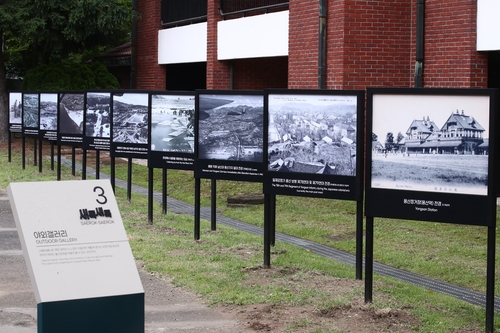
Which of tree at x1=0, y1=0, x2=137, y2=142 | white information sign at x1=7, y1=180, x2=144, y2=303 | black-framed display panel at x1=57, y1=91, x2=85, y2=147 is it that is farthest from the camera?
tree at x1=0, y1=0, x2=137, y2=142

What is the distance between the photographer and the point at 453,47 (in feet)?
49.6

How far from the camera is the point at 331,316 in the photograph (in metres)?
7.28

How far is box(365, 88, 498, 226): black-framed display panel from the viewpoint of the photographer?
677 cm

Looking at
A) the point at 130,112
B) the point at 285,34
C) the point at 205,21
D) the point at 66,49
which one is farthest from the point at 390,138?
the point at 66,49

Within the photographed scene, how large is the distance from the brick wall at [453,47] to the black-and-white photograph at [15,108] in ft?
41.1

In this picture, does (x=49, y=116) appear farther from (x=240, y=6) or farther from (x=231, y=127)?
(x=231, y=127)

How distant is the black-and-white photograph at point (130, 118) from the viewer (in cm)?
1370

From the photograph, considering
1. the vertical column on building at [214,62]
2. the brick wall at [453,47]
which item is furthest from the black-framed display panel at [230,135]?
the vertical column on building at [214,62]

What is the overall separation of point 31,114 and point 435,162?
1577cm

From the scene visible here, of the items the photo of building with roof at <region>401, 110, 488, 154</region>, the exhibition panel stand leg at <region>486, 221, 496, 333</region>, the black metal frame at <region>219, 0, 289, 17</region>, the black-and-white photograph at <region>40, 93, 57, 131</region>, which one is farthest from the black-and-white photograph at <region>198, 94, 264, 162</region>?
the black metal frame at <region>219, 0, 289, 17</region>

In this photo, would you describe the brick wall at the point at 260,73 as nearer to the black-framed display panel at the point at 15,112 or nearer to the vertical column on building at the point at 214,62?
the vertical column on building at the point at 214,62

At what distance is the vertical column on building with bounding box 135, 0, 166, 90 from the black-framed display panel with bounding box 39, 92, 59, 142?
23.6ft

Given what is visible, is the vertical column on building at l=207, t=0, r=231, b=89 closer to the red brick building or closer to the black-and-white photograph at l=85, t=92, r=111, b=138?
the red brick building

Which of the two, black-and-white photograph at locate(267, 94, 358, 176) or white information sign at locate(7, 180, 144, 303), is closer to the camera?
white information sign at locate(7, 180, 144, 303)
